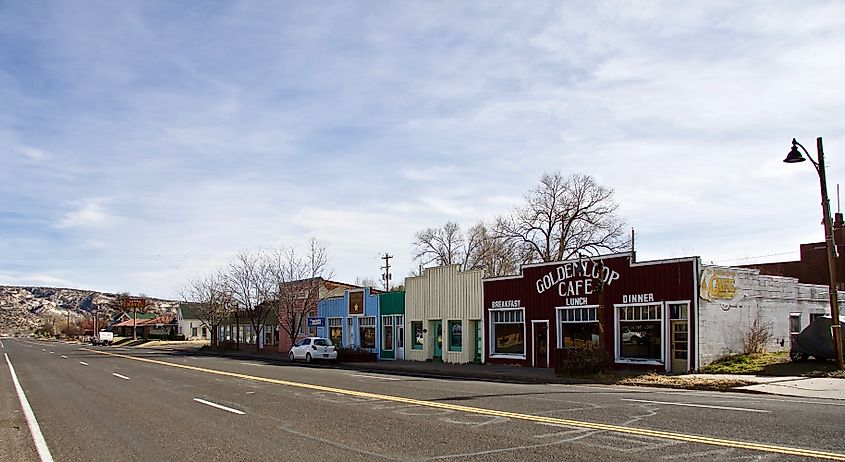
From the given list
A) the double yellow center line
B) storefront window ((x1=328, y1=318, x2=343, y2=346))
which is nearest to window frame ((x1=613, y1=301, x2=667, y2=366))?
the double yellow center line

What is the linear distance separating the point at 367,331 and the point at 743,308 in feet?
79.3

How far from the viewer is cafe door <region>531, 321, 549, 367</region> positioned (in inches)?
1252

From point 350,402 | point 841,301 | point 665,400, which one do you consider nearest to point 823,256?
point 841,301

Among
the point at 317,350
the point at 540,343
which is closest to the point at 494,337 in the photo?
the point at 540,343

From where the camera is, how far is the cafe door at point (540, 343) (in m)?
31.8

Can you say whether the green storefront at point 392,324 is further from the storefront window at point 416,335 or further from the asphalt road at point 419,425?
the asphalt road at point 419,425

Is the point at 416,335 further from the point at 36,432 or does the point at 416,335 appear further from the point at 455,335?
the point at 36,432

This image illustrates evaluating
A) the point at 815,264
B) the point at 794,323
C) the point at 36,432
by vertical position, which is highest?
the point at 815,264

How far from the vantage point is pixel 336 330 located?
4956 centimetres

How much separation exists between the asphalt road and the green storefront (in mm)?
21962

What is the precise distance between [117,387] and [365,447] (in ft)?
49.1

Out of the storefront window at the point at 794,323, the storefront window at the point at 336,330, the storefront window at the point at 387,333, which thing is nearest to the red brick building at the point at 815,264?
the storefront window at the point at 794,323

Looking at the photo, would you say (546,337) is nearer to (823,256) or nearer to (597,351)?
(597,351)

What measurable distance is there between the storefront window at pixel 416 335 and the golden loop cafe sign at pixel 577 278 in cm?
1010
